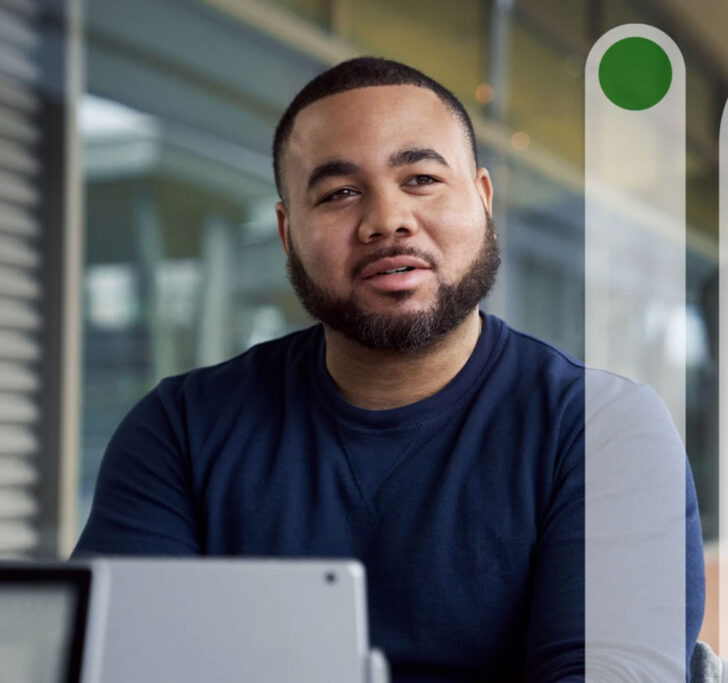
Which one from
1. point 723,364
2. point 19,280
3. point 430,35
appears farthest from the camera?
point 723,364

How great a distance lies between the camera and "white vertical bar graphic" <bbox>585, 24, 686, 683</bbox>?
1.11 meters

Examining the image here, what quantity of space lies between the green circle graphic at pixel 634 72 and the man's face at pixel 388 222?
339cm

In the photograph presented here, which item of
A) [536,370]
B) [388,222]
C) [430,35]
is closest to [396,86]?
[388,222]

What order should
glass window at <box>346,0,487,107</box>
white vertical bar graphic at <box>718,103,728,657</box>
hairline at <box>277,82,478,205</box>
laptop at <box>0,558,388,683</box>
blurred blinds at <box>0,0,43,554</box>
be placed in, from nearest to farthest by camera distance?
laptop at <box>0,558,388,683</box> < hairline at <box>277,82,478,205</box> < blurred blinds at <box>0,0,43,554</box> < glass window at <box>346,0,487,107</box> < white vertical bar graphic at <box>718,103,728,657</box>

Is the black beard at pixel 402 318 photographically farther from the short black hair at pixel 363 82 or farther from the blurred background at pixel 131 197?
the blurred background at pixel 131 197

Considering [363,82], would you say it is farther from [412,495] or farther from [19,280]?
[19,280]

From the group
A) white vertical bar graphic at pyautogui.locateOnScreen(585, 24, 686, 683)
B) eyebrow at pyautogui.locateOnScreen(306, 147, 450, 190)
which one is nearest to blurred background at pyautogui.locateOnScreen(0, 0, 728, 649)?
white vertical bar graphic at pyautogui.locateOnScreen(585, 24, 686, 683)

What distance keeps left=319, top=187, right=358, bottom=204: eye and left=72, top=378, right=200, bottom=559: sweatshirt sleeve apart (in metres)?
0.37

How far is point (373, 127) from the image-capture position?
146 centimetres

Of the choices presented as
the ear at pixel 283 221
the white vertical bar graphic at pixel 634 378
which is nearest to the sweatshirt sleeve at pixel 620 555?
the white vertical bar graphic at pixel 634 378

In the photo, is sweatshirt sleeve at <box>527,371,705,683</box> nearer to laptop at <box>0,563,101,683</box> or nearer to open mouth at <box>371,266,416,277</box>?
open mouth at <box>371,266,416,277</box>

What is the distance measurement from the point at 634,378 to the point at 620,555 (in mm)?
702

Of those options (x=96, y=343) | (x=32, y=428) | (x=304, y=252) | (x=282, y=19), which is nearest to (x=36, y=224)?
(x=96, y=343)

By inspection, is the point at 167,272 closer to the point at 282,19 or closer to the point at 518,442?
the point at 282,19
